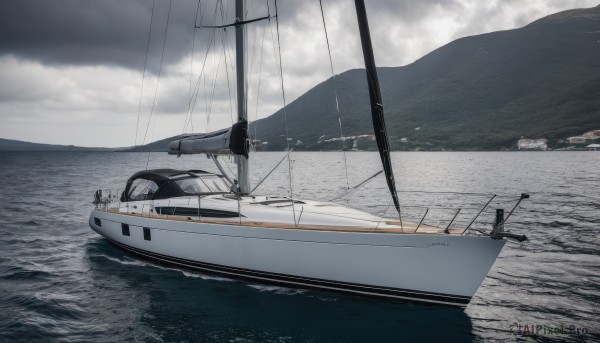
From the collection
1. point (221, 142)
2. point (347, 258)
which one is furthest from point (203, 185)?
point (347, 258)

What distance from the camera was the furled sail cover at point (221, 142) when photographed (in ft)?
35.3

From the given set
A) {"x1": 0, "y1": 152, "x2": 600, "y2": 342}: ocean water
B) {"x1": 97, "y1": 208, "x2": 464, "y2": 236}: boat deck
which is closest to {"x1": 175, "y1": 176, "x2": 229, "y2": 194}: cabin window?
{"x1": 97, "y1": 208, "x2": 464, "y2": 236}: boat deck

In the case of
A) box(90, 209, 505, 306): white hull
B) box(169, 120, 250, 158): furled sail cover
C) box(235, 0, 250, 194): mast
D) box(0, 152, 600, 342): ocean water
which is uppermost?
box(235, 0, 250, 194): mast

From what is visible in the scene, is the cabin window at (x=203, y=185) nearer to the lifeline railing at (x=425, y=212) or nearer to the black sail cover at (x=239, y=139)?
the lifeline railing at (x=425, y=212)

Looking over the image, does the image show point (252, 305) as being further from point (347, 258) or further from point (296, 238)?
point (347, 258)

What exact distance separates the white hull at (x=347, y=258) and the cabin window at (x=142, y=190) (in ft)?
9.98

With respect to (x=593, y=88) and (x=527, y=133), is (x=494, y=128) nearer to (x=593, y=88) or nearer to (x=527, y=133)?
(x=527, y=133)

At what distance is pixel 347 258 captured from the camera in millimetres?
7918

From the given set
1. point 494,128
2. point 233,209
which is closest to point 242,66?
point 233,209

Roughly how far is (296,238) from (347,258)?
119 centimetres

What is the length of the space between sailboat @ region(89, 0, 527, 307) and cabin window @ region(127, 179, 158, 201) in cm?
16

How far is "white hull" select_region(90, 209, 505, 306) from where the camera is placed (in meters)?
7.30

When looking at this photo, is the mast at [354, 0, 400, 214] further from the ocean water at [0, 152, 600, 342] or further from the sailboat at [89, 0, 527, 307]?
the ocean water at [0, 152, 600, 342]

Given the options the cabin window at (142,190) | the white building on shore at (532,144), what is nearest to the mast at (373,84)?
the cabin window at (142,190)
